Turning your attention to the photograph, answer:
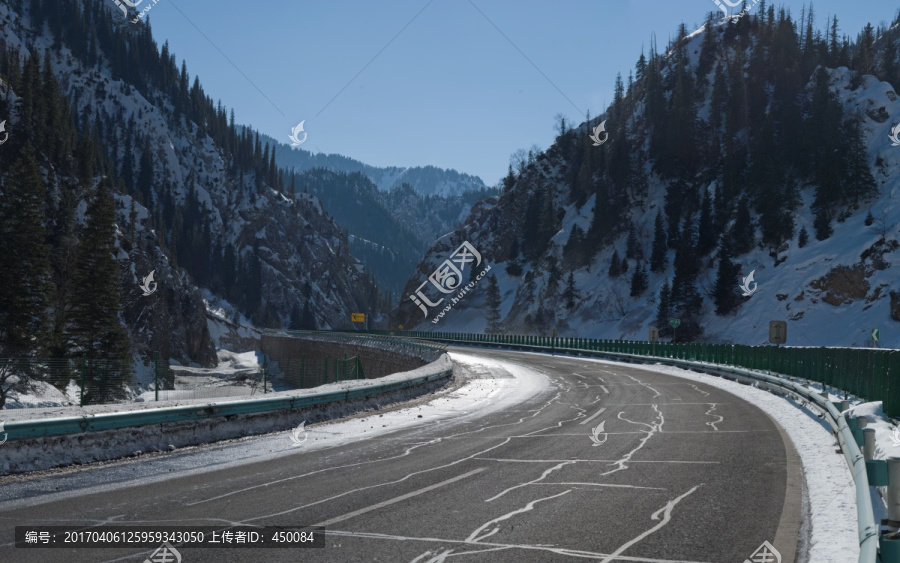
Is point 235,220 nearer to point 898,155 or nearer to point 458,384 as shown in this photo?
point 898,155

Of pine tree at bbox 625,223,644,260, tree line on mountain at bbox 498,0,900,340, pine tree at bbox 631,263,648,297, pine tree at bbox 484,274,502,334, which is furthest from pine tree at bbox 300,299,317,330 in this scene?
pine tree at bbox 631,263,648,297

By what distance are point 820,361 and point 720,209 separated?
3004 inches

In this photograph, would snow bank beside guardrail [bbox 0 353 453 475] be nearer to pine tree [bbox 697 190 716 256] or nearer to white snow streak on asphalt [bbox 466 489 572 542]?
white snow streak on asphalt [bbox 466 489 572 542]

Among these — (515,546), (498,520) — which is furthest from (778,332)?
(515,546)

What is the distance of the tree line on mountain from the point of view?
83.7 meters

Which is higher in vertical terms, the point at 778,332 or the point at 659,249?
the point at 659,249

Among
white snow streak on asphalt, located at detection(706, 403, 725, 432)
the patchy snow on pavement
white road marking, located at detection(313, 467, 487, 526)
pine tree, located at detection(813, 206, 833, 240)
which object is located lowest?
the patchy snow on pavement

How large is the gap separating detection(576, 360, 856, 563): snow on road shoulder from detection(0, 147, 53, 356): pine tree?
174 ft

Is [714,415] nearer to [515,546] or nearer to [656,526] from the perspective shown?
[656,526]

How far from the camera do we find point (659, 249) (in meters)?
95.2

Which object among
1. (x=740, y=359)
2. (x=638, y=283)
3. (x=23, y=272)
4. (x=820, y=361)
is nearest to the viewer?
(x=820, y=361)

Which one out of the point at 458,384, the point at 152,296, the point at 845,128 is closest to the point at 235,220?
the point at 152,296

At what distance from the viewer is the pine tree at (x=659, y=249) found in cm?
9481

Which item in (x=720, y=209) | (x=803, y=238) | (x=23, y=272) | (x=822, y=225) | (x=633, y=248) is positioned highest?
(x=720, y=209)
